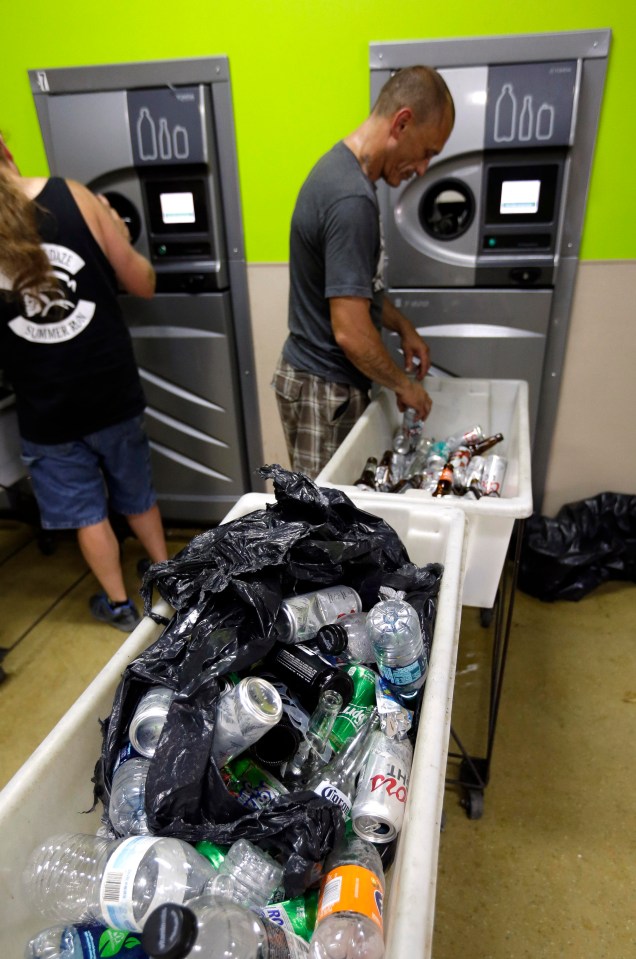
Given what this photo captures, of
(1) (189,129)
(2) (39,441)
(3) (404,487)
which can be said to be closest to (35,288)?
(2) (39,441)

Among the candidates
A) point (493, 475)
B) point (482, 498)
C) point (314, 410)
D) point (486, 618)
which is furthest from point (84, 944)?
point (486, 618)

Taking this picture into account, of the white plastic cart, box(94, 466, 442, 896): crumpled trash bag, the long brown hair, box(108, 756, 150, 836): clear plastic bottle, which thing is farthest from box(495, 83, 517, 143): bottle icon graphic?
box(108, 756, 150, 836): clear plastic bottle

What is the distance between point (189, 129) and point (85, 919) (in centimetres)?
230

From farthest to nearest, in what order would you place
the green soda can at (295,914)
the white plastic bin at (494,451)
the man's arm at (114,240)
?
the man's arm at (114,240), the white plastic bin at (494,451), the green soda can at (295,914)

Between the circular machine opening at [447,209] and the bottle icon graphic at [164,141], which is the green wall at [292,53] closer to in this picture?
the bottle icon graphic at [164,141]

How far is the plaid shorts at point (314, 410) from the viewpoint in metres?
1.80

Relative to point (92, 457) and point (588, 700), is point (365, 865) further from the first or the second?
point (92, 457)

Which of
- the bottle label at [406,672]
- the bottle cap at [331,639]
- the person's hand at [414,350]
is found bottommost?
the bottle label at [406,672]

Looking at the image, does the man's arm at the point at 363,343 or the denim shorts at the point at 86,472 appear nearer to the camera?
the man's arm at the point at 363,343

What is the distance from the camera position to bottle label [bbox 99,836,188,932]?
1.84ft

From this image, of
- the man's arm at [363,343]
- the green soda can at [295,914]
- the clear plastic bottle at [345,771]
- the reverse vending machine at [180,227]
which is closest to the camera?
the green soda can at [295,914]

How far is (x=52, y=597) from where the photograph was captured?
2.41 meters

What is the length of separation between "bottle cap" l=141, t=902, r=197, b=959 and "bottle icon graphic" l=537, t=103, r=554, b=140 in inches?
87.8

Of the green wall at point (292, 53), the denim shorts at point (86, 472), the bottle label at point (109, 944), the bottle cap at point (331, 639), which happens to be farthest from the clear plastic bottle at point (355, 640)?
the green wall at point (292, 53)
